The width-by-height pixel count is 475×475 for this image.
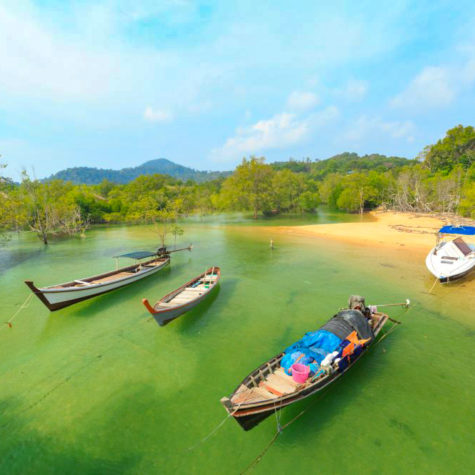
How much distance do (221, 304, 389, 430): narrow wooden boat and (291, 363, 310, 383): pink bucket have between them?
12 cm

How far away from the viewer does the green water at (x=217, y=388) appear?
715 cm

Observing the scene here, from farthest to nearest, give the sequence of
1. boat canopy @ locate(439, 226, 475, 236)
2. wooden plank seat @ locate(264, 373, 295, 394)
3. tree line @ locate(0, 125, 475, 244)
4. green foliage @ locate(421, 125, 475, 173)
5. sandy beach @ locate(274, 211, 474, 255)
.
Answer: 1. green foliage @ locate(421, 125, 475, 173)
2. tree line @ locate(0, 125, 475, 244)
3. sandy beach @ locate(274, 211, 474, 255)
4. boat canopy @ locate(439, 226, 475, 236)
5. wooden plank seat @ locate(264, 373, 295, 394)

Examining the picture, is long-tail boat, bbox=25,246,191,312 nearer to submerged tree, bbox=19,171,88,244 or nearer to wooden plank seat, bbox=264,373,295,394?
wooden plank seat, bbox=264,373,295,394

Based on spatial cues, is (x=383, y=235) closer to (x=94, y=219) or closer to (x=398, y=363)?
(x=398, y=363)

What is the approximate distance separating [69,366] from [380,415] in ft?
41.7

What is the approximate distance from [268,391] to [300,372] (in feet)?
3.96

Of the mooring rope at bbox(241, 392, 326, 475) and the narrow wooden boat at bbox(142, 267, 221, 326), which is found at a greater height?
the narrow wooden boat at bbox(142, 267, 221, 326)

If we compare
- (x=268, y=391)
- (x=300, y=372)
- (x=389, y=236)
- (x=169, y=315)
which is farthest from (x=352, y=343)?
(x=389, y=236)

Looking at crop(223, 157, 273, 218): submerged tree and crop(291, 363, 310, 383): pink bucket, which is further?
crop(223, 157, 273, 218): submerged tree

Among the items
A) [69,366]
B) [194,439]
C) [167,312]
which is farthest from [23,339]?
[194,439]

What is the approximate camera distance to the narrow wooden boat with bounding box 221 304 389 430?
6809 mm

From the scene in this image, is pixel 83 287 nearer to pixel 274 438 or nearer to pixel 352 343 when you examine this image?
pixel 274 438

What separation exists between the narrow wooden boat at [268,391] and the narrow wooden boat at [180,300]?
5953 mm

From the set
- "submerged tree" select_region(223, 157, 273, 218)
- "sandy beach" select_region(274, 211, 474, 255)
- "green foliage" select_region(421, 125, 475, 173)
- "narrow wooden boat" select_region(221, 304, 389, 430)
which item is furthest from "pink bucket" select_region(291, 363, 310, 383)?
"green foliage" select_region(421, 125, 475, 173)
